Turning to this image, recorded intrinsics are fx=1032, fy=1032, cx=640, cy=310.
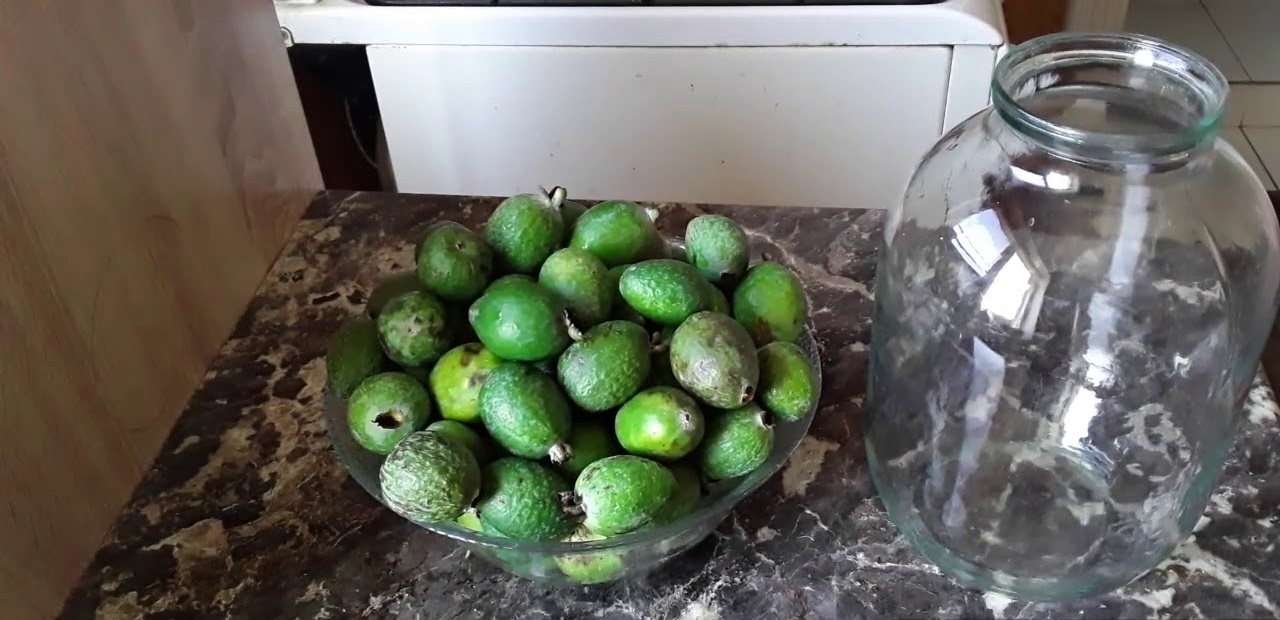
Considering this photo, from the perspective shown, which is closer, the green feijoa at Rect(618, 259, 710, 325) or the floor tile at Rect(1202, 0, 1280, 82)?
the green feijoa at Rect(618, 259, 710, 325)

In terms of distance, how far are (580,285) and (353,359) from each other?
162mm

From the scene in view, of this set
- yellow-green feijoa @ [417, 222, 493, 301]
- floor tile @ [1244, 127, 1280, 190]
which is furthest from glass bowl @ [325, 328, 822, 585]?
floor tile @ [1244, 127, 1280, 190]

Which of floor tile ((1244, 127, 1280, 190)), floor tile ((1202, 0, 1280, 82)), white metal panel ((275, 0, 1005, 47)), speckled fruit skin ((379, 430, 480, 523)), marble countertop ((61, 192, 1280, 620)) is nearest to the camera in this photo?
speckled fruit skin ((379, 430, 480, 523))

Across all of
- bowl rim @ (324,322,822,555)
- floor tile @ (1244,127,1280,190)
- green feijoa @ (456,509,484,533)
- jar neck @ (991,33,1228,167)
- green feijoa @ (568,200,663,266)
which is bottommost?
floor tile @ (1244,127,1280,190)

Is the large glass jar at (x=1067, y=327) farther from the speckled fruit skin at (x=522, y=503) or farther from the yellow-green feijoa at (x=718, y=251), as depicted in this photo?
the speckled fruit skin at (x=522, y=503)

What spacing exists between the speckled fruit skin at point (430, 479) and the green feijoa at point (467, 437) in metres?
0.02

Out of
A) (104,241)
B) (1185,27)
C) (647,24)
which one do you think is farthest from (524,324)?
(1185,27)

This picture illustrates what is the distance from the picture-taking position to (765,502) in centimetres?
73

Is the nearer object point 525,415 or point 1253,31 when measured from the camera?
point 525,415

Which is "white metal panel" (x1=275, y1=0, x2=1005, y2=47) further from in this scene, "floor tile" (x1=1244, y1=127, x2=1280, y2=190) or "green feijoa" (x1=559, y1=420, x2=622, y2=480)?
"floor tile" (x1=1244, y1=127, x2=1280, y2=190)

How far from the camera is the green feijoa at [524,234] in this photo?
0.70m

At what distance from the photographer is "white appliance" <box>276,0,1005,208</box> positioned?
4.07 ft

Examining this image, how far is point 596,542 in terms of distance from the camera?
589 millimetres

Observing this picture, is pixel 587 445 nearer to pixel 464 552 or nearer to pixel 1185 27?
pixel 464 552
